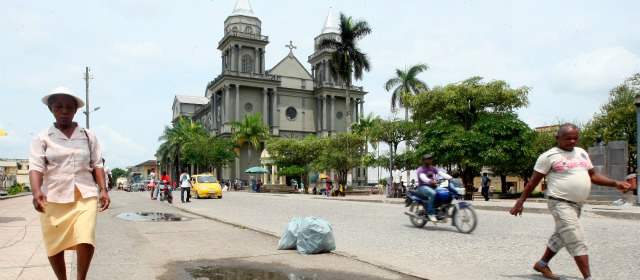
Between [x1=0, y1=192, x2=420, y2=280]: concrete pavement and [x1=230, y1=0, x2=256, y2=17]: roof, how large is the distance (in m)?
58.7

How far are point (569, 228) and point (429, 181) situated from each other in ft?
20.2

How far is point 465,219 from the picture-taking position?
10.4m

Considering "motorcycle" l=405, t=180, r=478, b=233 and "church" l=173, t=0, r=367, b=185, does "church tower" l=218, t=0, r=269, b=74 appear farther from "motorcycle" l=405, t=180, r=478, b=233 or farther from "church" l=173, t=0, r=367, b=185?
"motorcycle" l=405, t=180, r=478, b=233

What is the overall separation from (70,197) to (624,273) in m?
5.81

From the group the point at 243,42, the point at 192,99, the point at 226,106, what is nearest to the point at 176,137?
the point at 226,106

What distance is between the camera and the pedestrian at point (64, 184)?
4250 mm

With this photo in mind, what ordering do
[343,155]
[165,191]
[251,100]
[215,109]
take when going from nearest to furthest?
[165,191] → [343,155] → [251,100] → [215,109]

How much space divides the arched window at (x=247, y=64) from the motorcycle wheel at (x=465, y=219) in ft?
188

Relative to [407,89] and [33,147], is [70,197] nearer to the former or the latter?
[33,147]

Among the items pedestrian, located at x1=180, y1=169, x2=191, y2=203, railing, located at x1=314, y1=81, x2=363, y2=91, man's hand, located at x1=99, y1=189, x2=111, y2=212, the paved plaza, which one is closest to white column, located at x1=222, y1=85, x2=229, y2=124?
railing, located at x1=314, y1=81, x2=363, y2=91

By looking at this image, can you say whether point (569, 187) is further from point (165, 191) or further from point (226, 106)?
point (226, 106)

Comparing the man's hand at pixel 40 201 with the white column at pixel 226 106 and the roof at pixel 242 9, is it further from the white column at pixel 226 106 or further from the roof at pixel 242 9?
the roof at pixel 242 9

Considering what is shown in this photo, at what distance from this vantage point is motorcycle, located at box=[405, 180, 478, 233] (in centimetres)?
1044

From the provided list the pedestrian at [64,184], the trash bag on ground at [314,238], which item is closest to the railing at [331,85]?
the trash bag on ground at [314,238]
